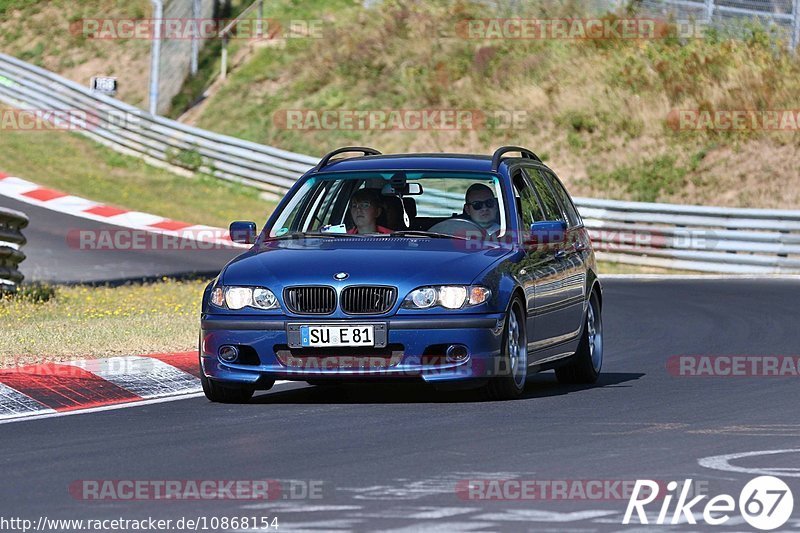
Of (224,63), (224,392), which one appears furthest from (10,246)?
(224,63)

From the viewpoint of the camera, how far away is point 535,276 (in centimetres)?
1141

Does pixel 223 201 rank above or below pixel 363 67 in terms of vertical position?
below

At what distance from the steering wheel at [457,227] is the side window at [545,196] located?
994 millimetres

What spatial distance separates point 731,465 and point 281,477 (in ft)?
6.92

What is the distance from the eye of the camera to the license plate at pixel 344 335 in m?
10.4

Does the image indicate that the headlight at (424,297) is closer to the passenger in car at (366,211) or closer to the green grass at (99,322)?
the passenger in car at (366,211)

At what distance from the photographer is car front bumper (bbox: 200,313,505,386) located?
1041 cm

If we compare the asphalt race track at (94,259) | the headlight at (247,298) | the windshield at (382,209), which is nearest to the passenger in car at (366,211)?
the windshield at (382,209)

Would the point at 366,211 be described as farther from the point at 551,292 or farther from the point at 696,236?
the point at 696,236

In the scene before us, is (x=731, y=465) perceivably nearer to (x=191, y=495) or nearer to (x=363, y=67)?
(x=191, y=495)

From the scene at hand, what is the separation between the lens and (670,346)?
50.2ft

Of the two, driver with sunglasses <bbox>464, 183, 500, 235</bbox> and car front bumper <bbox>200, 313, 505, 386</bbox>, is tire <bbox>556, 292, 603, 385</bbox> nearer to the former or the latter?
driver with sunglasses <bbox>464, 183, 500, 235</bbox>

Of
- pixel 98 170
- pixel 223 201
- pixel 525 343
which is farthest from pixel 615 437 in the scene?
pixel 98 170

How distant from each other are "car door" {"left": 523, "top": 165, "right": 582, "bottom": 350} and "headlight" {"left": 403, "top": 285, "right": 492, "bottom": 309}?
95cm
